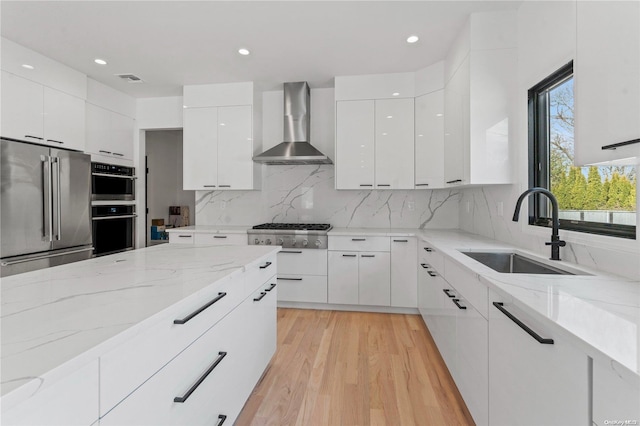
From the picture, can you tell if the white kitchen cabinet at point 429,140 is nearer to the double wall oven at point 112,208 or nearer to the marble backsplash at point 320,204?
the marble backsplash at point 320,204

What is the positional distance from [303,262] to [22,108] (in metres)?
2.94

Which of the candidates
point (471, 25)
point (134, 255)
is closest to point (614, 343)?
point (134, 255)

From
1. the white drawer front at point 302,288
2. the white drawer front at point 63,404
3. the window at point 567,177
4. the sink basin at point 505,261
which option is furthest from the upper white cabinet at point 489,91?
the white drawer front at point 63,404

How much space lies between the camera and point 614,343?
0.71m

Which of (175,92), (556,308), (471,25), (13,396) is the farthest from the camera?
(175,92)

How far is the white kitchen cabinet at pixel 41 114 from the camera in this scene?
2686 millimetres

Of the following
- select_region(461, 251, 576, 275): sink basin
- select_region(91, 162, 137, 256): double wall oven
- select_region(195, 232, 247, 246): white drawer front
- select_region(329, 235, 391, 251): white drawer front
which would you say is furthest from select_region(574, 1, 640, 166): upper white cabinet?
select_region(91, 162, 137, 256): double wall oven

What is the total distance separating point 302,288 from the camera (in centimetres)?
338

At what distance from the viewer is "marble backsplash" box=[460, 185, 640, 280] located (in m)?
1.37

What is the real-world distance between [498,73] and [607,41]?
139cm

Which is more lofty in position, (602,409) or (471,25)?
(471,25)

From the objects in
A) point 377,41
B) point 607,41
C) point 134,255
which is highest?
point 377,41

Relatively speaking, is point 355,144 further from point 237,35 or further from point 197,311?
point 197,311

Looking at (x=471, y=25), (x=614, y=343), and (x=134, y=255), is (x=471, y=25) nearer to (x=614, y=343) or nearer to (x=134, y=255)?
(x=614, y=343)
